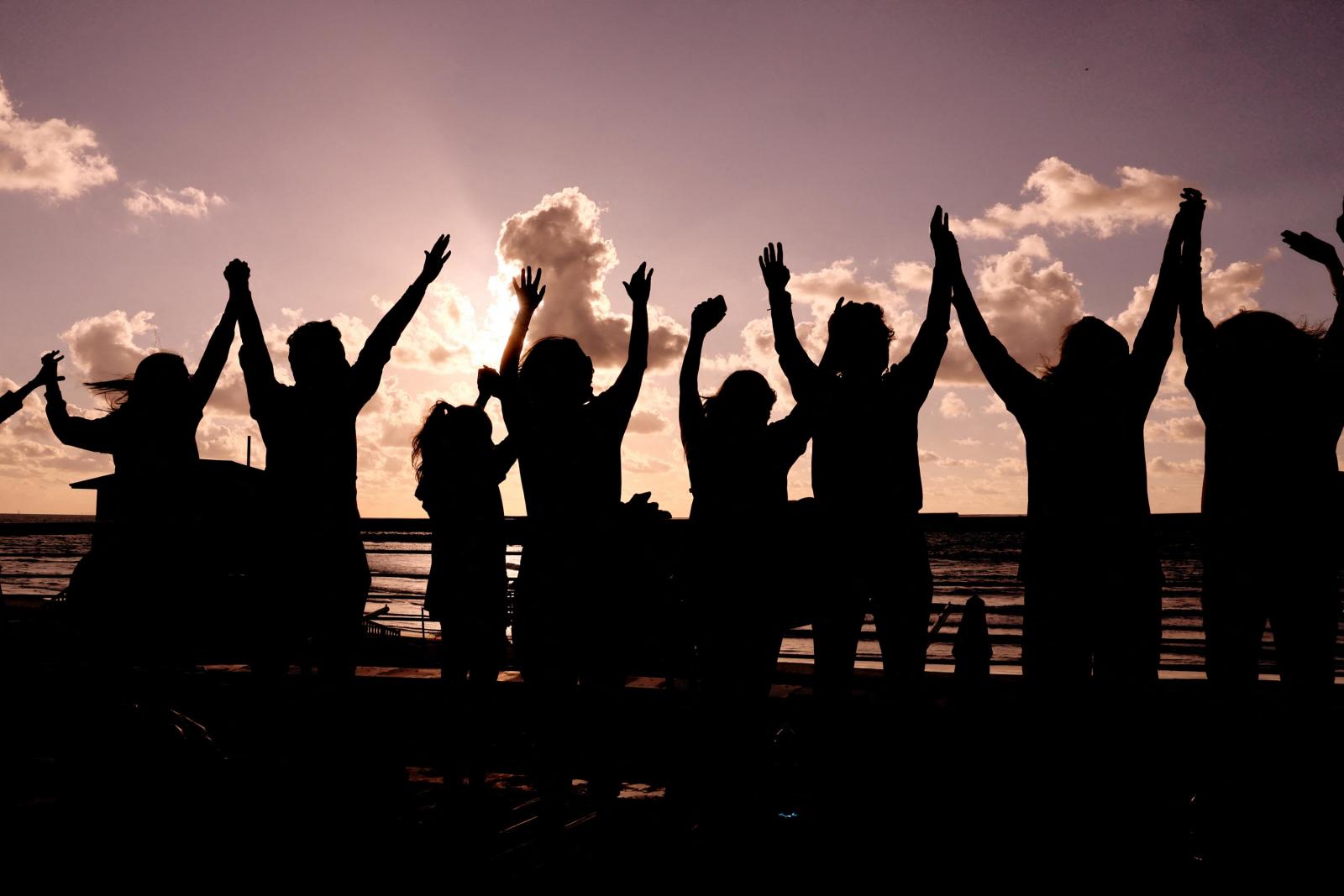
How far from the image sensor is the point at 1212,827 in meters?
2.77

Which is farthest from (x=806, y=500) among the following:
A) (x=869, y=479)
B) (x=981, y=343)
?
(x=981, y=343)

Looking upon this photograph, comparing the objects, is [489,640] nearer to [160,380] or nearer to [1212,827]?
[160,380]

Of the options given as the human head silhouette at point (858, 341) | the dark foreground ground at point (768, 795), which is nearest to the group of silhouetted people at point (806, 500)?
the human head silhouette at point (858, 341)

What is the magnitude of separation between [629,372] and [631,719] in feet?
7.67

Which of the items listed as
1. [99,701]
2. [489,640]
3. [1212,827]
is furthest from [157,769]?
[1212,827]

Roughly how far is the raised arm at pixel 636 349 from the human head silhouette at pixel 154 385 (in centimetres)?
236

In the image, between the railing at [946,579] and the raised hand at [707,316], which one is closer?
the raised hand at [707,316]

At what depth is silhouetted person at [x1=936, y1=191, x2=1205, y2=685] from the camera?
282 cm

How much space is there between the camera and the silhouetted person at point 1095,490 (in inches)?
111

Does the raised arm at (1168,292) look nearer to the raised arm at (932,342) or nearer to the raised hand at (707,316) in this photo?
the raised arm at (932,342)

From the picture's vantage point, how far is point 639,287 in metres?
3.68

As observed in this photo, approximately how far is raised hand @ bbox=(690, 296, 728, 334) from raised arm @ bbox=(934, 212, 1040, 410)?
106 cm

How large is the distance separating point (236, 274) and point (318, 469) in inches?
46.2

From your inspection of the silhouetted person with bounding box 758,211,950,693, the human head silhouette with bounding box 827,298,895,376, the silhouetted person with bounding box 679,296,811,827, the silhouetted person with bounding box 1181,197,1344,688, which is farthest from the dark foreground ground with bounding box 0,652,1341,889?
the human head silhouette with bounding box 827,298,895,376
